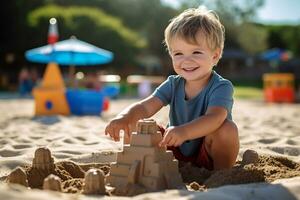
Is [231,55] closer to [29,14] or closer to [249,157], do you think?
[29,14]

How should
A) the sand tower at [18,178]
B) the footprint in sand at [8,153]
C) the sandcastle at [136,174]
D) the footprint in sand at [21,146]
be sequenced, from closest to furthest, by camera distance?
the sandcastle at [136,174], the sand tower at [18,178], the footprint in sand at [8,153], the footprint in sand at [21,146]

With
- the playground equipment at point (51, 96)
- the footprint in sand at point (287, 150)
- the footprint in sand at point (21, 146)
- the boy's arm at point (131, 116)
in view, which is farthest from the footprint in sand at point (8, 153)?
the playground equipment at point (51, 96)

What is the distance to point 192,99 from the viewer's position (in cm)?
242

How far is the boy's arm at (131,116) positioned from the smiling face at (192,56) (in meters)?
0.30

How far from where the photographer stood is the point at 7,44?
2209cm

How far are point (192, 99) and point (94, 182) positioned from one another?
0.90 meters

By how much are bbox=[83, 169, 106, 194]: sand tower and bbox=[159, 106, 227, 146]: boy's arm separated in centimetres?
32

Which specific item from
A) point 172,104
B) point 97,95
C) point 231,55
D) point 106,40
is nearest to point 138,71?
point 106,40

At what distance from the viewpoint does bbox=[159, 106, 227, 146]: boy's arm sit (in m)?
1.93

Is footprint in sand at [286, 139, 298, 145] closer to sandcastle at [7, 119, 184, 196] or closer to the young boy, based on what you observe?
the young boy

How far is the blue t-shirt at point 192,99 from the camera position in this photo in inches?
89.9

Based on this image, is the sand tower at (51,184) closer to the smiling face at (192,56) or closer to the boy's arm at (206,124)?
the boy's arm at (206,124)

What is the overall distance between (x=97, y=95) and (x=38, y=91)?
938 millimetres

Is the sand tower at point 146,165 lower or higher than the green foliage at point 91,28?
lower
